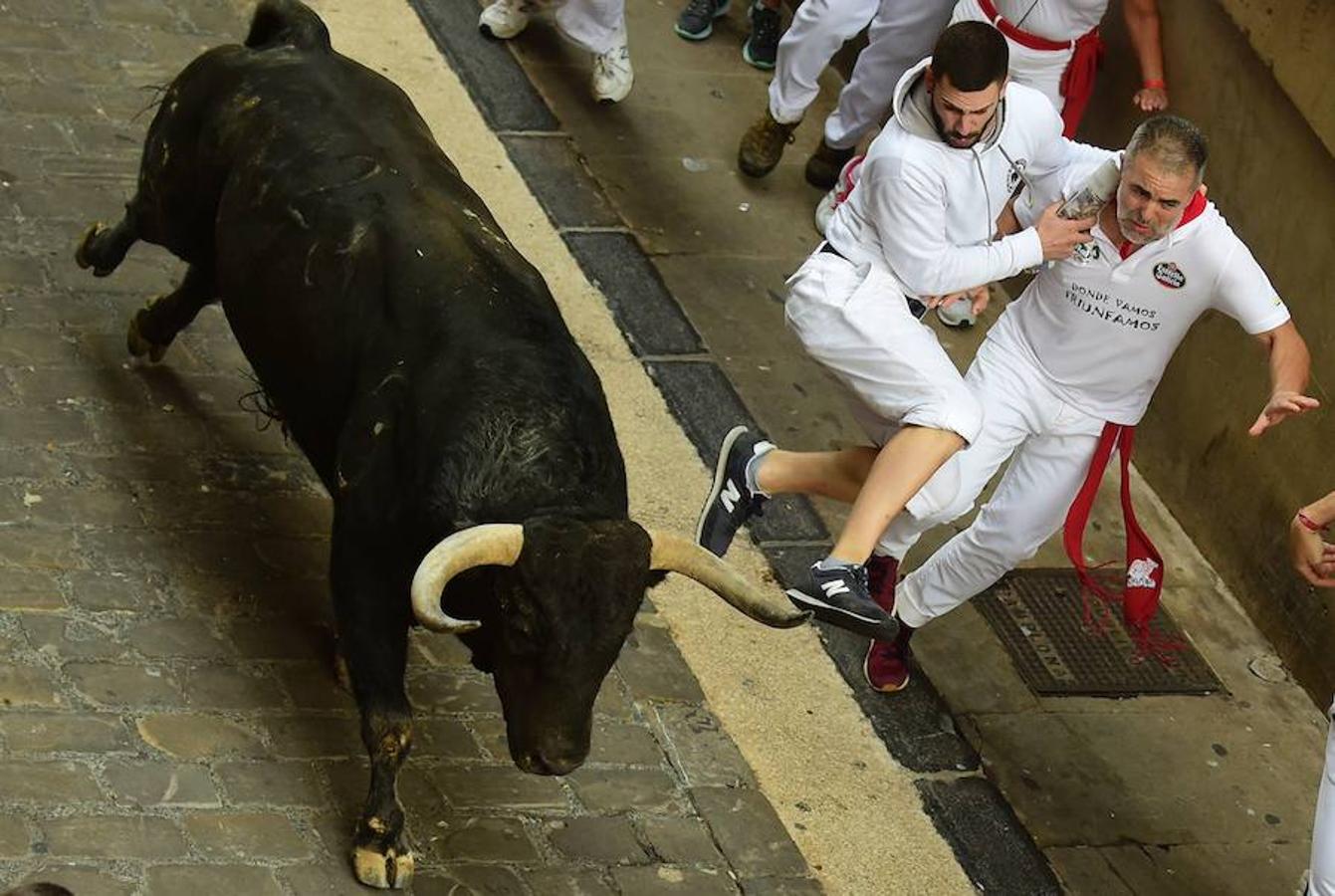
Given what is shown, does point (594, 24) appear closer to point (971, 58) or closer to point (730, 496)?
point (730, 496)

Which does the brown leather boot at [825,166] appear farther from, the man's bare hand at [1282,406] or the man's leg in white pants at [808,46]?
the man's bare hand at [1282,406]

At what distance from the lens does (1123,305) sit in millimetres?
7117

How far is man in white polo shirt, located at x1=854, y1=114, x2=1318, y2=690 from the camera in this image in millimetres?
6871

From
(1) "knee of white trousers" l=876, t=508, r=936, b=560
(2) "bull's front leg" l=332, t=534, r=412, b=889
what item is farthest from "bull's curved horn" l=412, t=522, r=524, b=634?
(1) "knee of white trousers" l=876, t=508, r=936, b=560

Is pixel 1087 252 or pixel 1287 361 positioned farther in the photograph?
pixel 1087 252

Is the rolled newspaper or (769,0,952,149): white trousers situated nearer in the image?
the rolled newspaper

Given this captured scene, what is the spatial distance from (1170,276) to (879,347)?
0.94 meters

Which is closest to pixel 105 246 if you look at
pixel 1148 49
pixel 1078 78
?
pixel 1078 78

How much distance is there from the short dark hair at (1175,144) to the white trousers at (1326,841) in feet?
5.51

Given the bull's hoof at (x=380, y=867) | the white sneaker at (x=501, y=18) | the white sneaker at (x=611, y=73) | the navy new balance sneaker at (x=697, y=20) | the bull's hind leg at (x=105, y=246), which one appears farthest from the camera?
the navy new balance sneaker at (x=697, y=20)

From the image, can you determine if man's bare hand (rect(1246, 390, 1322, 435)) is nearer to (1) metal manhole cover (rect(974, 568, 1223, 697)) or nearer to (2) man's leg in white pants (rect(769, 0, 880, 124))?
(1) metal manhole cover (rect(974, 568, 1223, 697))

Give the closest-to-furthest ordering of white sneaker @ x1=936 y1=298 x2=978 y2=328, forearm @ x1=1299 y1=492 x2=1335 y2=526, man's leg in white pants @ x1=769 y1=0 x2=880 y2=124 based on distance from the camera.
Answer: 1. forearm @ x1=1299 y1=492 x2=1335 y2=526
2. white sneaker @ x1=936 y1=298 x2=978 y2=328
3. man's leg in white pants @ x1=769 y1=0 x2=880 y2=124

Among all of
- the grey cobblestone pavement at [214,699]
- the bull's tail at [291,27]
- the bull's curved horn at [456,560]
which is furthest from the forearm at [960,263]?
the bull's tail at [291,27]

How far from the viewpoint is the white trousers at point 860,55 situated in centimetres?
1003
